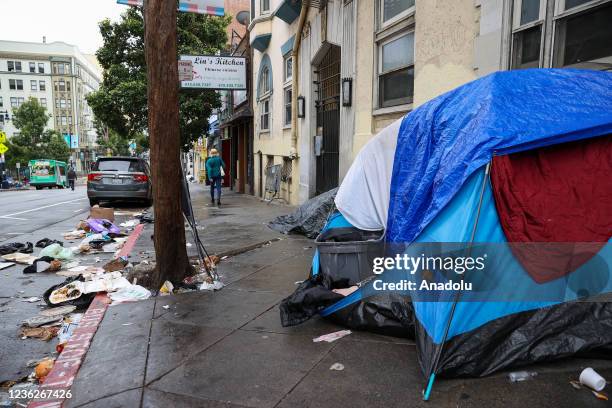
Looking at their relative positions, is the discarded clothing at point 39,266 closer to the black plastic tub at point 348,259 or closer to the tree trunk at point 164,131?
the tree trunk at point 164,131

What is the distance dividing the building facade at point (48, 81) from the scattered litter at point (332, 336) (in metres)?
79.7

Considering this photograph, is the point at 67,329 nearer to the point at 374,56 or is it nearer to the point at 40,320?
the point at 40,320

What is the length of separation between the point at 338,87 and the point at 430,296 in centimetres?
818

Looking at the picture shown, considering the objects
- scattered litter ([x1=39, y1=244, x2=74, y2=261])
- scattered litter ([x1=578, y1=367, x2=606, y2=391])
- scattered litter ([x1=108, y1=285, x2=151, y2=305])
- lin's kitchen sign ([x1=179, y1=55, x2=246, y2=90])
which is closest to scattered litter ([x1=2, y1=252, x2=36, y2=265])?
scattered litter ([x1=39, y1=244, x2=74, y2=261])

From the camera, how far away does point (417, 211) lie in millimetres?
3727

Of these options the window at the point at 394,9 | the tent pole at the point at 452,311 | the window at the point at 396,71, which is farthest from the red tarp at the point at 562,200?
the window at the point at 394,9

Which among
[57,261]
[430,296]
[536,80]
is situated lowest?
[57,261]

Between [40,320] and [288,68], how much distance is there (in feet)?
36.7

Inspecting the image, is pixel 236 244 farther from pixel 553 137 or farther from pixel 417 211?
pixel 553 137

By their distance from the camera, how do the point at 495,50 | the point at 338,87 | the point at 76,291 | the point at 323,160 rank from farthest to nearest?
the point at 323,160, the point at 338,87, the point at 495,50, the point at 76,291

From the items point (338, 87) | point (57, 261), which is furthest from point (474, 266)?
point (338, 87)

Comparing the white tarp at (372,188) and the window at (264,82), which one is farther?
the window at (264,82)

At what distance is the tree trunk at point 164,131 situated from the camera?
4.92 meters

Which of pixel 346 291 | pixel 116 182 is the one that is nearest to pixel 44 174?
pixel 116 182
